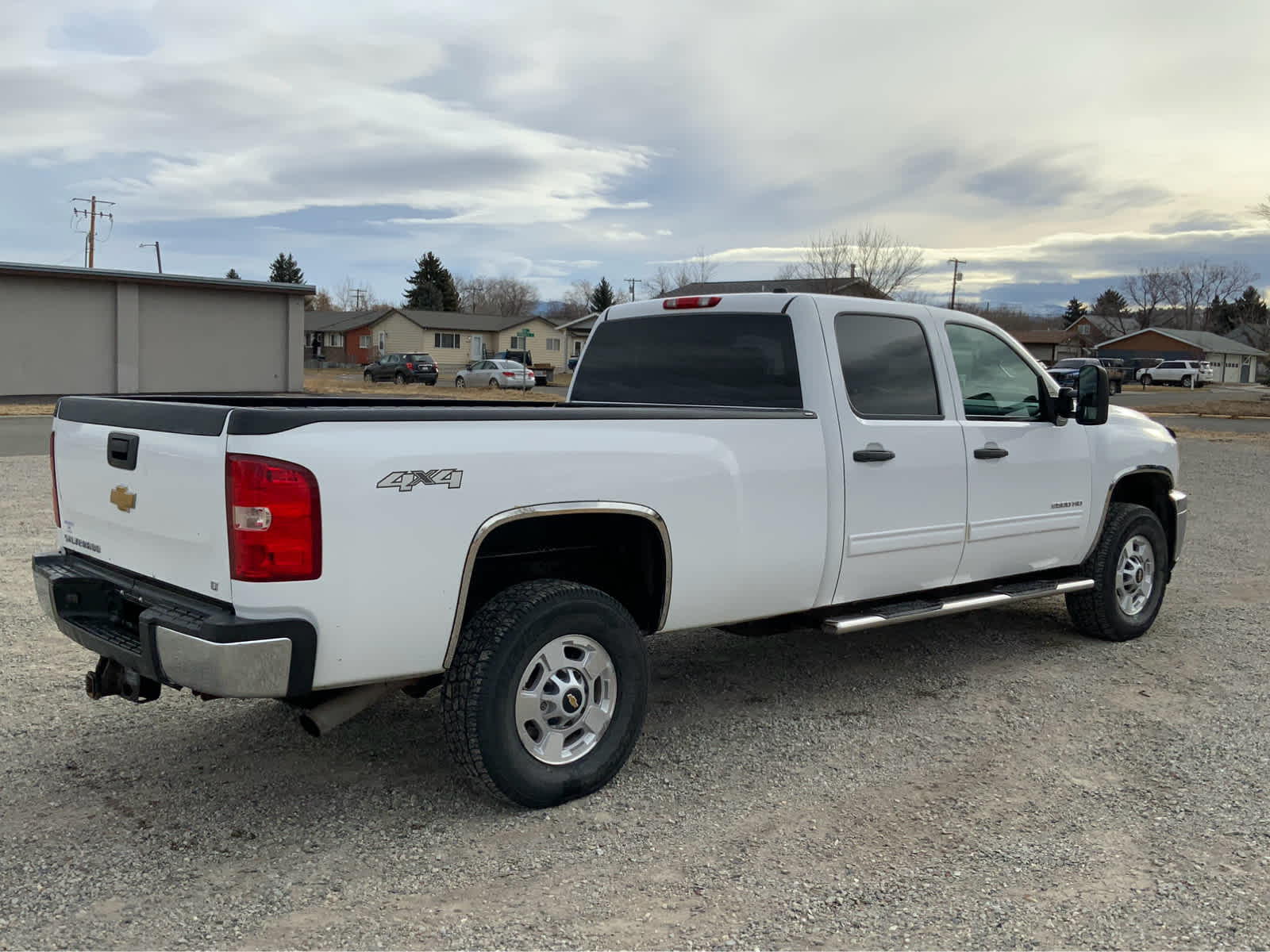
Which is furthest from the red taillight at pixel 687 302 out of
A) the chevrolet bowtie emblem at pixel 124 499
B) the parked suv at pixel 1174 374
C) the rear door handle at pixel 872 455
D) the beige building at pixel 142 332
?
the parked suv at pixel 1174 374

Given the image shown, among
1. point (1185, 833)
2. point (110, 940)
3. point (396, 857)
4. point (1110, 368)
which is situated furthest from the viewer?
point (1110, 368)

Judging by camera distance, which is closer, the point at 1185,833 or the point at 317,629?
the point at 317,629

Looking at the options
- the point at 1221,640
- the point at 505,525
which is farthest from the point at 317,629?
the point at 1221,640

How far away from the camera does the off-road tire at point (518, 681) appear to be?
12.2 feet

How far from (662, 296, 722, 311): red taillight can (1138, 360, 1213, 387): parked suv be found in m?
68.1

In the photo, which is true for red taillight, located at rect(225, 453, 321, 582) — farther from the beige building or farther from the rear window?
the beige building

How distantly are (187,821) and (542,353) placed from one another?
257ft

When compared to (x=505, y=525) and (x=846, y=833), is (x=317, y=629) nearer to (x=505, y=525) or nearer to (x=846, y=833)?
(x=505, y=525)

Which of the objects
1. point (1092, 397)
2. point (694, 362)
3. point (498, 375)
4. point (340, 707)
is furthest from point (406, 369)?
point (340, 707)

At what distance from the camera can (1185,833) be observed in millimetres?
3836

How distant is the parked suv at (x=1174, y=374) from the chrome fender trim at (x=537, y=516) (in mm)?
69575

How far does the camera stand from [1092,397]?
5730mm

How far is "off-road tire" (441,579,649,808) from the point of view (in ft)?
12.2

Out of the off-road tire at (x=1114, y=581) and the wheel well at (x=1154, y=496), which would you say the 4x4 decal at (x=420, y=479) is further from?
the wheel well at (x=1154, y=496)
